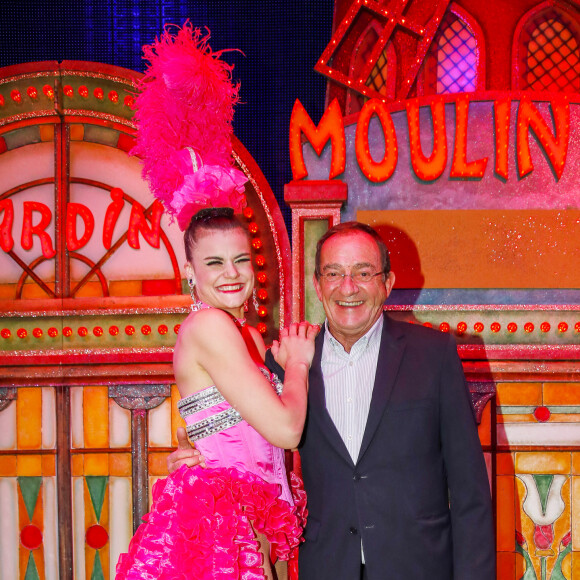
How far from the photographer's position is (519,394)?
3617 mm

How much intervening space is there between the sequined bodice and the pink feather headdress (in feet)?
1.98

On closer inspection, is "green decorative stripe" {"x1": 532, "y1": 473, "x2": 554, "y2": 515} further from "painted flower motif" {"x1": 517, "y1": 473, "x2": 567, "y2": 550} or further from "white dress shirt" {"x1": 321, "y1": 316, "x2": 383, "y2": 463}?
"white dress shirt" {"x1": 321, "y1": 316, "x2": 383, "y2": 463}

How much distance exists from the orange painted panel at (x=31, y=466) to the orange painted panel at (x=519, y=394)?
270cm

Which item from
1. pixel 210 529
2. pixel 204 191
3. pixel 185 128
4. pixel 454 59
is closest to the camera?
pixel 210 529

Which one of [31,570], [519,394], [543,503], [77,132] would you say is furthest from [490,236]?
[31,570]

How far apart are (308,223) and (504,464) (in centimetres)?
176

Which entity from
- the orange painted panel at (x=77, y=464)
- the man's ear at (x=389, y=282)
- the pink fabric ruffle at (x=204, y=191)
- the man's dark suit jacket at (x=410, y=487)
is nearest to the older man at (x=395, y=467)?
the man's dark suit jacket at (x=410, y=487)

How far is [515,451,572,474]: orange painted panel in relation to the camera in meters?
3.61

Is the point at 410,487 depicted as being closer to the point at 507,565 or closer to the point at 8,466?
the point at 507,565

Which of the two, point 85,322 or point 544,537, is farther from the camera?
point 85,322

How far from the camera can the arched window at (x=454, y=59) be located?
369 cm

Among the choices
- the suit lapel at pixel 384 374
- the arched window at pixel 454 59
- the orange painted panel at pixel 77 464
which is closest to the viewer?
the suit lapel at pixel 384 374

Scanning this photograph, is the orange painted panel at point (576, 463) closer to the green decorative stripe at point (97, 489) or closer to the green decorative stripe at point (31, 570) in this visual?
the green decorative stripe at point (97, 489)

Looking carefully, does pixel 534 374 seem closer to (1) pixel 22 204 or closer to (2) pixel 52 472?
(2) pixel 52 472
